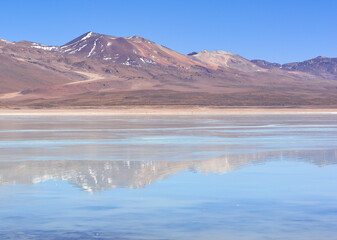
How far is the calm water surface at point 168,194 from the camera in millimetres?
8156

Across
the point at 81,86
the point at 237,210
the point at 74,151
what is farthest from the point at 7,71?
the point at 237,210

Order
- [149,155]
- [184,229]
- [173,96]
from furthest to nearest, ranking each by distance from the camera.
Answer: [173,96] → [149,155] → [184,229]

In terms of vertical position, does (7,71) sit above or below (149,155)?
above

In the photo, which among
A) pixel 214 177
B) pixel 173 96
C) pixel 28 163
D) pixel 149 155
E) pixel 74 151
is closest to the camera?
pixel 214 177

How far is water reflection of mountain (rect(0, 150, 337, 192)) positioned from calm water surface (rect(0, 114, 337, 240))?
1.0 inches

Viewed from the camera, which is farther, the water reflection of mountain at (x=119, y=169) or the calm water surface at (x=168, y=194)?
the water reflection of mountain at (x=119, y=169)

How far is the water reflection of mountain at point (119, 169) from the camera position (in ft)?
40.8

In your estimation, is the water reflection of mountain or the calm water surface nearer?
the calm water surface

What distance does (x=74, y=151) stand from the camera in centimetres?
1933

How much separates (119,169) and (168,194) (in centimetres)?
385

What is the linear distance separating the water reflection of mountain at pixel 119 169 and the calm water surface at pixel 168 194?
1.0 inches

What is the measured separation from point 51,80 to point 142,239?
17664 centimetres

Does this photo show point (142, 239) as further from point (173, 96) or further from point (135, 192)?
point (173, 96)

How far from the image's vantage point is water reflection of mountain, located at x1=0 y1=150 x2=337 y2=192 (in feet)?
40.8
